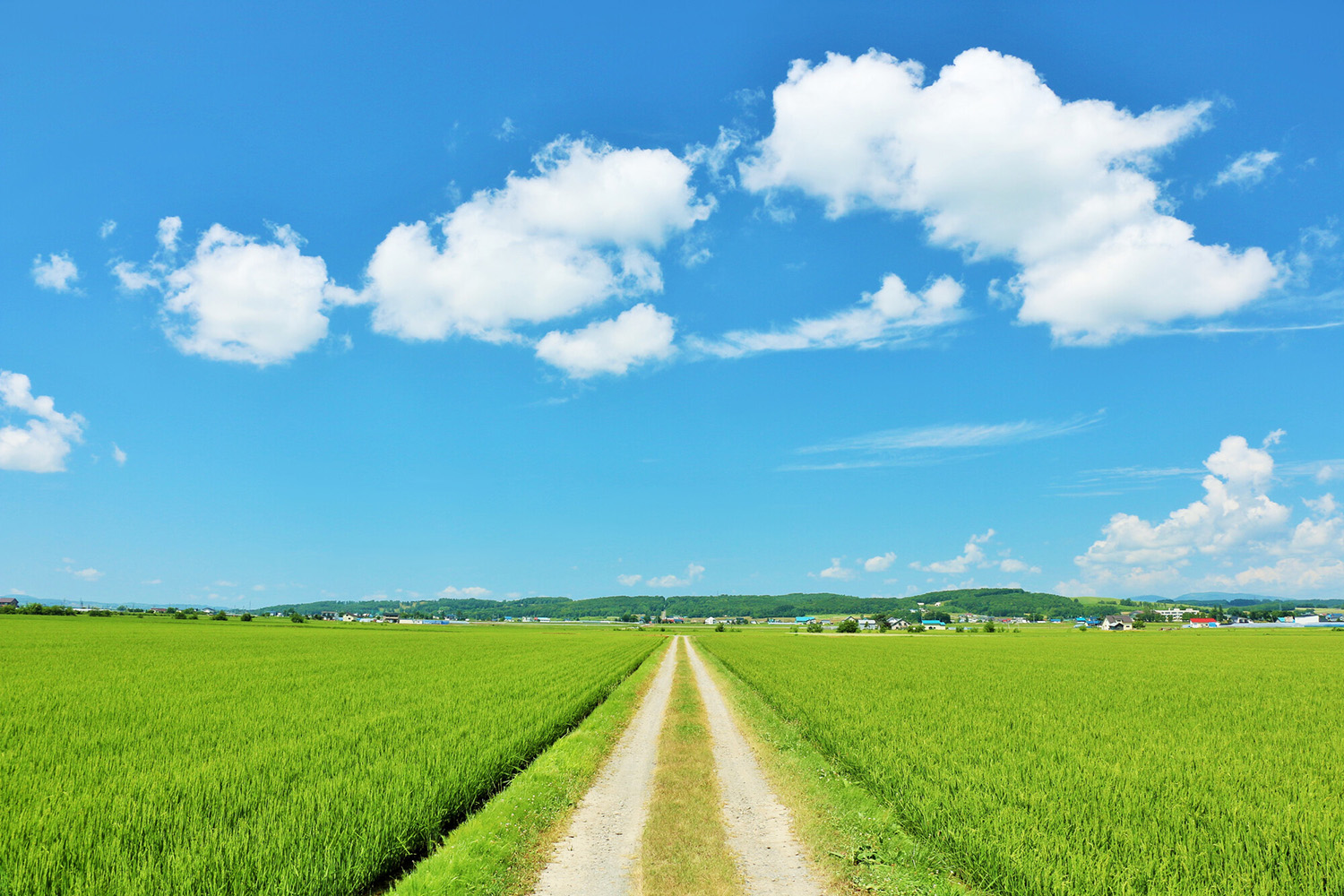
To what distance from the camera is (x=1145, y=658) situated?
163 ft

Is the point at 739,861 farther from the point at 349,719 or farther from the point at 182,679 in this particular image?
the point at 182,679

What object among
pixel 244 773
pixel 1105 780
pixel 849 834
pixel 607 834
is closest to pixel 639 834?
pixel 607 834

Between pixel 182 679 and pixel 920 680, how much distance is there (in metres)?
34.8

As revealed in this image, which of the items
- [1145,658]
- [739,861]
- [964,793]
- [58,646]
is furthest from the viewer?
[1145,658]

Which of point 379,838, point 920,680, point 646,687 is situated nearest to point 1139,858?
point 379,838

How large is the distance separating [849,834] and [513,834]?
223 inches

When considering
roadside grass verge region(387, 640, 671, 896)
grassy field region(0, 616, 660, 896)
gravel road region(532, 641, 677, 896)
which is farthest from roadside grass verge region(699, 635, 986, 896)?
grassy field region(0, 616, 660, 896)

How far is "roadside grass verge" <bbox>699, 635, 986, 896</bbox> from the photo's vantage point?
8656 millimetres

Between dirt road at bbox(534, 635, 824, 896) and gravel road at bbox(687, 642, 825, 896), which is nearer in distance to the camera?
dirt road at bbox(534, 635, 824, 896)

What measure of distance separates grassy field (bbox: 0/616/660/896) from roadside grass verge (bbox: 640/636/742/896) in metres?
3.46

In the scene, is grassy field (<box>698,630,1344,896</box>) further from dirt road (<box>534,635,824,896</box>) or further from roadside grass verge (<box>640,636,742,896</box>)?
roadside grass verge (<box>640,636,742,896</box>)

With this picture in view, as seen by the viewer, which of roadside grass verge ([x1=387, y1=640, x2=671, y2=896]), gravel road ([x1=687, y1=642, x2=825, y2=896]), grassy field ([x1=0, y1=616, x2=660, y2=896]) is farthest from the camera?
gravel road ([x1=687, y1=642, x2=825, y2=896])

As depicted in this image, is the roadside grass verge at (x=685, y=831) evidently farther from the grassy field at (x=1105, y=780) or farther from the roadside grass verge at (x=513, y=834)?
the grassy field at (x=1105, y=780)

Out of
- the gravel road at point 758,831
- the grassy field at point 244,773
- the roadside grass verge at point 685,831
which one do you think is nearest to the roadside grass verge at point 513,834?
the grassy field at point 244,773
